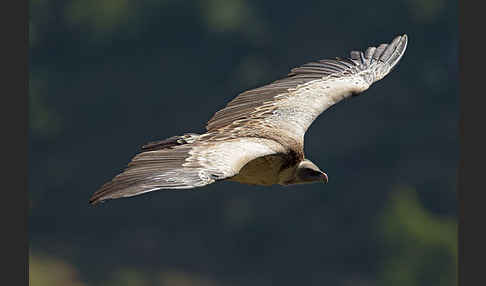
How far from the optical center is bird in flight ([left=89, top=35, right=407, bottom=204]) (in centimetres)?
1193

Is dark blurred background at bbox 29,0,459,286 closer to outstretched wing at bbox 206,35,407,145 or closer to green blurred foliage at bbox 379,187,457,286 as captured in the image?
green blurred foliage at bbox 379,187,457,286

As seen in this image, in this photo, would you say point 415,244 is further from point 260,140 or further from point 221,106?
point 260,140

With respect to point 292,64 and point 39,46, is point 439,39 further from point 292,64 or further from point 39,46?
point 39,46

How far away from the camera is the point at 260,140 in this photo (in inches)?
542

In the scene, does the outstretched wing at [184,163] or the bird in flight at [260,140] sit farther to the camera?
the bird in flight at [260,140]

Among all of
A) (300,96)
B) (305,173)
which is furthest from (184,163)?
(300,96)

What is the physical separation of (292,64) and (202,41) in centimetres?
458

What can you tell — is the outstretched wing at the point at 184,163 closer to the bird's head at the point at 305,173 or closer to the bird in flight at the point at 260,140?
the bird in flight at the point at 260,140

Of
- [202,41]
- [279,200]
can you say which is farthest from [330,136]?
[202,41]

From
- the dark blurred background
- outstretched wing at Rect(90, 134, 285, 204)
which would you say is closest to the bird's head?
outstretched wing at Rect(90, 134, 285, 204)

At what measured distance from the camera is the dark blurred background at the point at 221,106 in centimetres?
4688

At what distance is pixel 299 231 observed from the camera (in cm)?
5031

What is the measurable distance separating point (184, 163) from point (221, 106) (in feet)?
132

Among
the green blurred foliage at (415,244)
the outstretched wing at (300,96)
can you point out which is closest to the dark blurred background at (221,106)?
the green blurred foliage at (415,244)
